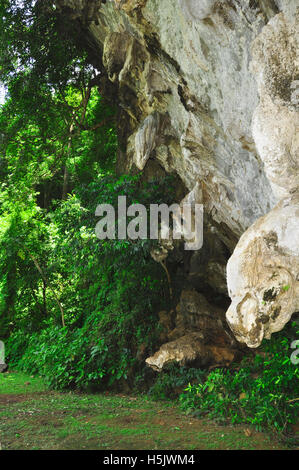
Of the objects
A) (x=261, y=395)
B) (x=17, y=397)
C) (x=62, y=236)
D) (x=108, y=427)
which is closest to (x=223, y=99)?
(x=261, y=395)

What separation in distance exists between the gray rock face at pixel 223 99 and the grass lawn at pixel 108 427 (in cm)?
185

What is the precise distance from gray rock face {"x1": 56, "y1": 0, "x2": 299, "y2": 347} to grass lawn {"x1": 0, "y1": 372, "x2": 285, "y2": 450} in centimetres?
185

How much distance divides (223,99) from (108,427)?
362 centimetres

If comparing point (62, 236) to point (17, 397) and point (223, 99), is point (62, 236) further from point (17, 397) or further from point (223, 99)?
point (223, 99)

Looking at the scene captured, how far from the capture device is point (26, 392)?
6.04 metres

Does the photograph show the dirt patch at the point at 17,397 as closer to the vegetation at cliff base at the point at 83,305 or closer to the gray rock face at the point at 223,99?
the vegetation at cliff base at the point at 83,305

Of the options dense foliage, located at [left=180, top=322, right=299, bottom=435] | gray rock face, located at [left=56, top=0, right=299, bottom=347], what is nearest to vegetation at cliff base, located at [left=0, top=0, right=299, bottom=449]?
dense foliage, located at [left=180, top=322, right=299, bottom=435]

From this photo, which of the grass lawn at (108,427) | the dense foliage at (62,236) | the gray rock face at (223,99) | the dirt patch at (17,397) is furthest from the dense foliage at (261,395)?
the dirt patch at (17,397)

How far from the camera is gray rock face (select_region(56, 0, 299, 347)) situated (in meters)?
2.33

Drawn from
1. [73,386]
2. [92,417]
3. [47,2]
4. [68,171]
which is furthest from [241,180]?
[68,171]

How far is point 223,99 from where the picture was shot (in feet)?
12.3

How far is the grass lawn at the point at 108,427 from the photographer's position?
11.7ft

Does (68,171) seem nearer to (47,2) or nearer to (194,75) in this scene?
(47,2)

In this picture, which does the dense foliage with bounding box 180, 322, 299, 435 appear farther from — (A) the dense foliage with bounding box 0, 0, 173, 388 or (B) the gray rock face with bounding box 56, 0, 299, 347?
(A) the dense foliage with bounding box 0, 0, 173, 388
